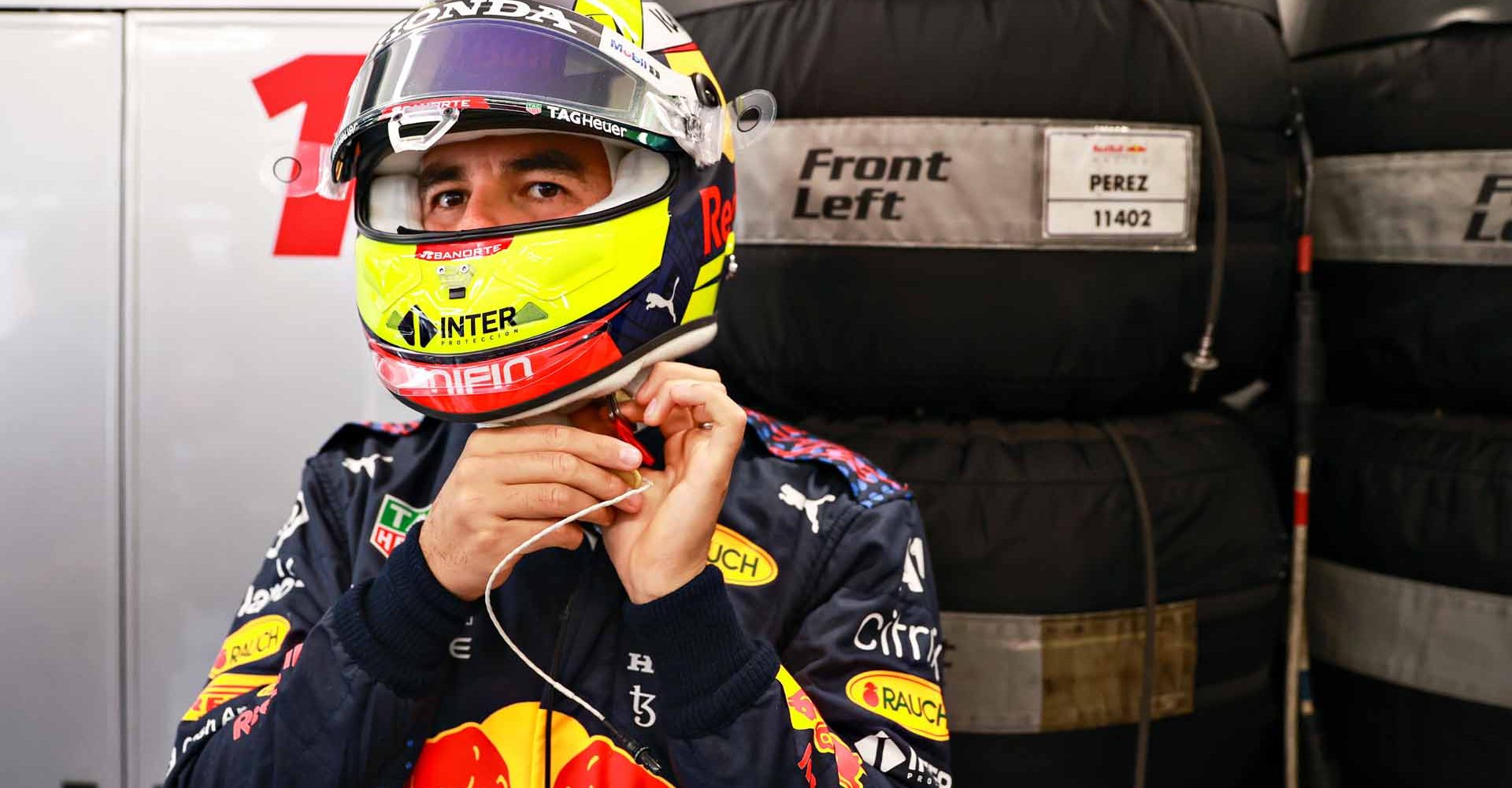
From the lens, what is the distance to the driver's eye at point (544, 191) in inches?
40.2

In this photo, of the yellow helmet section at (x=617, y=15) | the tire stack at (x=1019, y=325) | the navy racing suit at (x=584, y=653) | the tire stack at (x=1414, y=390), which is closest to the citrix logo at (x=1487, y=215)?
the tire stack at (x=1414, y=390)

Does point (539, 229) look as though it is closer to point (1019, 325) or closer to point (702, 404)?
point (702, 404)

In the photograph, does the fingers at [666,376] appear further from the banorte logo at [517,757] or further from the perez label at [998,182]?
the perez label at [998,182]

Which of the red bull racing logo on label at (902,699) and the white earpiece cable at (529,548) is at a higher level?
the white earpiece cable at (529,548)

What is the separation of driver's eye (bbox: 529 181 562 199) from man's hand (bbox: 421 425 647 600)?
236 mm

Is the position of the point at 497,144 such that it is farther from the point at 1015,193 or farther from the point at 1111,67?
the point at 1111,67

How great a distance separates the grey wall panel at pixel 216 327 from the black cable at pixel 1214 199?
1.09 m

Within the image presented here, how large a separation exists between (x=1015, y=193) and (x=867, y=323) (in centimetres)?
22

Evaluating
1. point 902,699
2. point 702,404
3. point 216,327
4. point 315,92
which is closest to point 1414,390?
point 902,699

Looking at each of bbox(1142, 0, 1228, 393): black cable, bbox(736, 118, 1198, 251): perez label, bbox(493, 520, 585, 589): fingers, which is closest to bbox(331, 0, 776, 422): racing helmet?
bbox(493, 520, 585, 589): fingers

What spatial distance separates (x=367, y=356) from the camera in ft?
5.39

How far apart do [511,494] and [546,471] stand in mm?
33

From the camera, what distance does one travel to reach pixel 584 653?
98 cm

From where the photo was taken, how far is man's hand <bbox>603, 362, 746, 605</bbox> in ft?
2.93
